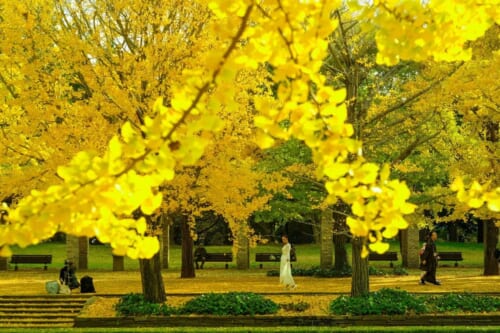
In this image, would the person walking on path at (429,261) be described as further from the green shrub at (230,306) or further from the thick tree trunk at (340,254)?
the green shrub at (230,306)

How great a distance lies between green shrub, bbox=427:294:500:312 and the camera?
13.1 meters

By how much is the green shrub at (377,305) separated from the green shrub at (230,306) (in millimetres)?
1276

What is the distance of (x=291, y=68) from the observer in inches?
125

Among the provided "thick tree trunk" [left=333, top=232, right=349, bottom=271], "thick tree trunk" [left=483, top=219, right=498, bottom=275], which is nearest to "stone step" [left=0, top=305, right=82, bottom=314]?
"thick tree trunk" [left=333, top=232, right=349, bottom=271]

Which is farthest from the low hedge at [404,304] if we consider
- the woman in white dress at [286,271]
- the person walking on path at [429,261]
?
the person walking on path at [429,261]

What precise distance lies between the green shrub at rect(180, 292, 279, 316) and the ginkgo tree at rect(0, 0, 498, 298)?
31.9 ft

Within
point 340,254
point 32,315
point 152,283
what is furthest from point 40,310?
point 340,254

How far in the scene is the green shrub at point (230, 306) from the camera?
42.2ft

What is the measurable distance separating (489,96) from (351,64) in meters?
2.94

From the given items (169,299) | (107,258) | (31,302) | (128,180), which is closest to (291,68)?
(128,180)

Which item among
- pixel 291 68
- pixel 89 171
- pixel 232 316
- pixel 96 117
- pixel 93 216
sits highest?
pixel 96 117

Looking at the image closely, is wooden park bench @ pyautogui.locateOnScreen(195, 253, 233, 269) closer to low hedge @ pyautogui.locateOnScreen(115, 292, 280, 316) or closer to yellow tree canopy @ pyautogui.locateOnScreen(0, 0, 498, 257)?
low hedge @ pyautogui.locateOnScreen(115, 292, 280, 316)

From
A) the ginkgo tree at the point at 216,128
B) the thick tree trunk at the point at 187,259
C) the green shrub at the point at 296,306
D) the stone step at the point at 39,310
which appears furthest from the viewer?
the thick tree trunk at the point at 187,259

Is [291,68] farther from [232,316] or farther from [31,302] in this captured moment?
[31,302]
